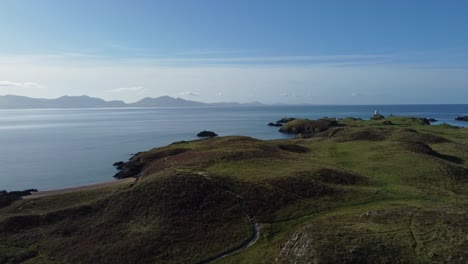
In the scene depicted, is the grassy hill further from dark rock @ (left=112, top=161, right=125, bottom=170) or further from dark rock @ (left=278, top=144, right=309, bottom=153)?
dark rock @ (left=112, top=161, right=125, bottom=170)

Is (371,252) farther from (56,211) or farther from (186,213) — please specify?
(56,211)

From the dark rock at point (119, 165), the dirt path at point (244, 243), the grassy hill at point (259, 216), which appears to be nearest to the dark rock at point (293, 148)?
the grassy hill at point (259, 216)

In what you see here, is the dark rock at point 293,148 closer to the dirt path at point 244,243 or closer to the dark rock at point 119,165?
the dirt path at point 244,243

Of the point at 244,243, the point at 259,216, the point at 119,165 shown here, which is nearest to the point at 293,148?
the point at 259,216

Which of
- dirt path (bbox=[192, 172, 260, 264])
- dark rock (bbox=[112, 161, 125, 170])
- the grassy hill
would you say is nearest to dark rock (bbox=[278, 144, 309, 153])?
the grassy hill

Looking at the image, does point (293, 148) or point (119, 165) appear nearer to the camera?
point (293, 148)

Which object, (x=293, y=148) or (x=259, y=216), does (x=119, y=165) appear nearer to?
(x=293, y=148)

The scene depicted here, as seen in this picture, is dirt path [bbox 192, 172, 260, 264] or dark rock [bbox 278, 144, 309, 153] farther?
dark rock [bbox 278, 144, 309, 153]

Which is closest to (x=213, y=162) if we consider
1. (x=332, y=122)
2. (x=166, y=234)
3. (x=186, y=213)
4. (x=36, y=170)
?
(x=186, y=213)
